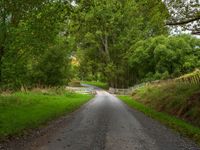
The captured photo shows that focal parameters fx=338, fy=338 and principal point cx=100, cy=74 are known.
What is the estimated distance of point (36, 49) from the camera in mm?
22719

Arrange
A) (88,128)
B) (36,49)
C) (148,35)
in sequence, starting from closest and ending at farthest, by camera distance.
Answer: (88,128) → (36,49) → (148,35)

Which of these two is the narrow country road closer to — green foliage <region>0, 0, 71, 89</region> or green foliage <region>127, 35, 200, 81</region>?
green foliage <region>0, 0, 71, 89</region>

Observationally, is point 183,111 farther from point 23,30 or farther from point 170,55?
point 170,55

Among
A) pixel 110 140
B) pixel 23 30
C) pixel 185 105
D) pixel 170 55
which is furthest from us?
pixel 170 55

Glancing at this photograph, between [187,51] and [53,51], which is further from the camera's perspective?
[187,51]

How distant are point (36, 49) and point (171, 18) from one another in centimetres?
979

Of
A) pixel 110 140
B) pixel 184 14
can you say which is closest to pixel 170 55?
pixel 184 14

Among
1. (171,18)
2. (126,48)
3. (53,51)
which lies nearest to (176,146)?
(171,18)

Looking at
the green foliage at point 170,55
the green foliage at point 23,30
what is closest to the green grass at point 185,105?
the green foliage at point 23,30

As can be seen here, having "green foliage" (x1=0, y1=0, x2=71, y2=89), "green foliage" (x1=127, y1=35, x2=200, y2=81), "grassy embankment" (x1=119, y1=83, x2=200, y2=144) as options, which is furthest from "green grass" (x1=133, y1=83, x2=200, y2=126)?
"green foliage" (x1=127, y1=35, x2=200, y2=81)

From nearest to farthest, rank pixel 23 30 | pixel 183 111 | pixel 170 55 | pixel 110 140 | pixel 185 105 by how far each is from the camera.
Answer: pixel 110 140 < pixel 23 30 < pixel 183 111 < pixel 185 105 < pixel 170 55

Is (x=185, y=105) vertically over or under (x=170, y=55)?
under

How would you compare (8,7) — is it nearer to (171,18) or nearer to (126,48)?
(171,18)

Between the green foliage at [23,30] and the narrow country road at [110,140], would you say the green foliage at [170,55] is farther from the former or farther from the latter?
the narrow country road at [110,140]
